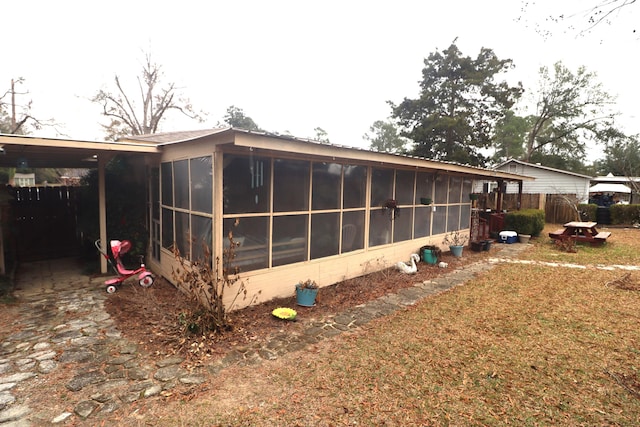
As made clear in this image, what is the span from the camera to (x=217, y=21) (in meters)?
10.6

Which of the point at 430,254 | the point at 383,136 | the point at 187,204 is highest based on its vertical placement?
the point at 383,136

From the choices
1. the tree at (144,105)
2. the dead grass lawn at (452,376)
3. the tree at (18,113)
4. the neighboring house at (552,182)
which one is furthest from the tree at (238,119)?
the dead grass lawn at (452,376)

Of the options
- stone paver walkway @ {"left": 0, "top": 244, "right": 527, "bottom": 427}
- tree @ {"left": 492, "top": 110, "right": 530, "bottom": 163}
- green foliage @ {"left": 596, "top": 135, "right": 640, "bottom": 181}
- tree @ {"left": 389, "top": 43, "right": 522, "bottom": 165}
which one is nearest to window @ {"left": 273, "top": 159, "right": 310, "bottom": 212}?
stone paver walkway @ {"left": 0, "top": 244, "right": 527, "bottom": 427}

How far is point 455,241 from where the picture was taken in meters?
9.04

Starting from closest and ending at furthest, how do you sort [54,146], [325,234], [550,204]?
[54,146]
[325,234]
[550,204]

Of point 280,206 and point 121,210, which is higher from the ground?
point 280,206

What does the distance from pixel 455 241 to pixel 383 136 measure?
111ft

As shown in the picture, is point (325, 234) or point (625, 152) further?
point (625, 152)

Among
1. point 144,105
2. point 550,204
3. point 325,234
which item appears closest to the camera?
point 325,234

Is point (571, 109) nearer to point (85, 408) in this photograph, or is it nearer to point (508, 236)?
point (508, 236)

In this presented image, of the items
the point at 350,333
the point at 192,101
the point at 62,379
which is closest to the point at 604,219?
the point at 350,333

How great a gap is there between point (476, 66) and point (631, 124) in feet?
48.4

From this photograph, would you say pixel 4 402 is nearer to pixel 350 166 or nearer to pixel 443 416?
pixel 443 416

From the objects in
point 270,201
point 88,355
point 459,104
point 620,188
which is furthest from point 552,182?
point 88,355
